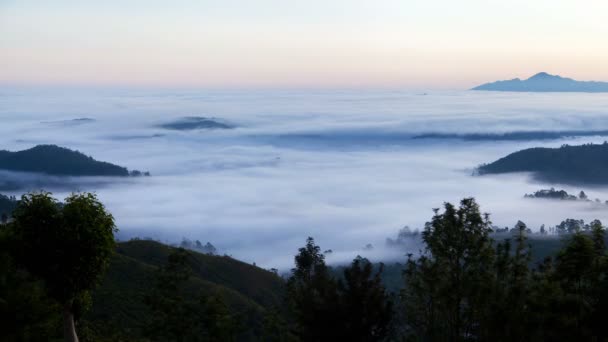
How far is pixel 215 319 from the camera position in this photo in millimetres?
30297

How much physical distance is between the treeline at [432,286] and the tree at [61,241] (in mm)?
34

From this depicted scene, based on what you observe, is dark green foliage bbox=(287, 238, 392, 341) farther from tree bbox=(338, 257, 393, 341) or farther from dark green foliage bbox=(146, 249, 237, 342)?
dark green foliage bbox=(146, 249, 237, 342)

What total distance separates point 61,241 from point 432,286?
15.9 metres

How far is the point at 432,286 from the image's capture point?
2517cm

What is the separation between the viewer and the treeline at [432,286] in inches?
736

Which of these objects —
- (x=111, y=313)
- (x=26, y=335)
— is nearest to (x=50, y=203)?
(x=26, y=335)

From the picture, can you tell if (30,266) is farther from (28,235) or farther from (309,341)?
(309,341)

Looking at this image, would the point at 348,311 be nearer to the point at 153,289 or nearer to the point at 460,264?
the point at 460,264

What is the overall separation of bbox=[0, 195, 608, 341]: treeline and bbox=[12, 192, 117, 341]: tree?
34 millimetres

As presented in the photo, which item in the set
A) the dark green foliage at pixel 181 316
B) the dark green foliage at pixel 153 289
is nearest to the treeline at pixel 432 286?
the dark green foliage at pixel 181 316

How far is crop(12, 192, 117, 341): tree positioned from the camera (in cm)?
1845

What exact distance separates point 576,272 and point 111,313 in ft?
188

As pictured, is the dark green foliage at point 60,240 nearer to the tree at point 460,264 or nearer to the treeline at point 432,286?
the treeline at point 432,286

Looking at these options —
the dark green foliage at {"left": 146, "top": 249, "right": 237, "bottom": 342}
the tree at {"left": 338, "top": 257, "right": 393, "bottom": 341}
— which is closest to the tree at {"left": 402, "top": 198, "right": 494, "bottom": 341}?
the tree at {"left": 338, "top": 257, "right": 393, "bottom": 341}
